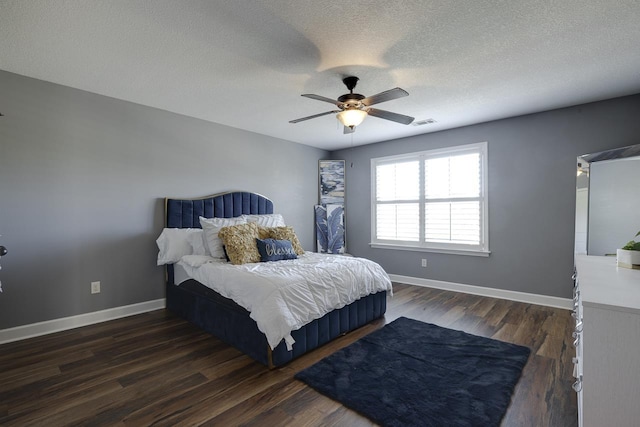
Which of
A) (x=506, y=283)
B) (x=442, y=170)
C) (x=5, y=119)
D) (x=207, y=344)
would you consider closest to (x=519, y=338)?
(x=506, y=283)

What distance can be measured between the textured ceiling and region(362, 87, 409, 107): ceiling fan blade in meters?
0.32

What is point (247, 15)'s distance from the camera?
6.29 feet

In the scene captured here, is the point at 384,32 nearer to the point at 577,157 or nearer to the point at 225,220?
the point at 225,220

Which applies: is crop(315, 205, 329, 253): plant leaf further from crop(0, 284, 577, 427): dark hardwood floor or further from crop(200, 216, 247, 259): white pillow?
crop(0, 284, 577, 427): dark hardwood floor

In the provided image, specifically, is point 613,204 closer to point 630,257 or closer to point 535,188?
point 535,188

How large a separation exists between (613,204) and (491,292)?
180 centimetres

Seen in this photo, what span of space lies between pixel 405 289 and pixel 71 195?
14.7 ft

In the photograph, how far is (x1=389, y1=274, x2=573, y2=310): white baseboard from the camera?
12.2 ft

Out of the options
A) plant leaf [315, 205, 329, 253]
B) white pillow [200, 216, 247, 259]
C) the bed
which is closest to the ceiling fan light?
the bed

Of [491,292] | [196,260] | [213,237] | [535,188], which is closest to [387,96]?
[213,237]

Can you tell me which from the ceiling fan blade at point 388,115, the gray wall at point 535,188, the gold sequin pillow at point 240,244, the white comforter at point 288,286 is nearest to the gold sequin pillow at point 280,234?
the gold sequin pillow at point 240,244

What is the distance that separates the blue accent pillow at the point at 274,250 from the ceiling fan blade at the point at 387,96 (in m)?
1.80

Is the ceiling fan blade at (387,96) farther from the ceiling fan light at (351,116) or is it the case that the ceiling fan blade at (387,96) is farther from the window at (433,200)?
the window at (433,200)

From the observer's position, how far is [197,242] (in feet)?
11.7
